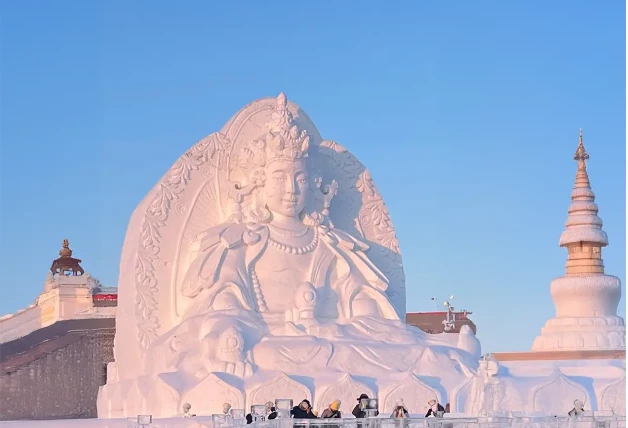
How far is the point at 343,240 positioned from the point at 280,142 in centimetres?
180

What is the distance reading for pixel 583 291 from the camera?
30219 millimetres

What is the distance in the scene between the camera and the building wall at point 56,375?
1166 inches

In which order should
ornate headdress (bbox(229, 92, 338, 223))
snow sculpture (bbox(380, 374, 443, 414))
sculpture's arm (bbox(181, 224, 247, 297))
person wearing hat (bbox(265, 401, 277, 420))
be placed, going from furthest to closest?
ornate headdress (bbox(229, 92, 338, 223)) → sculpture's arm (bbox(181, 224, 247, 297)) → snow sculpture (bbox(380, 374, 443, 414)) → person wearing hat (bbox(265, 401, 277, 420))

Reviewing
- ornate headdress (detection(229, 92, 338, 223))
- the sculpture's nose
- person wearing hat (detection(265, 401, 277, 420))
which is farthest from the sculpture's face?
person wearing hat (detection(265, 401, 277, 420))

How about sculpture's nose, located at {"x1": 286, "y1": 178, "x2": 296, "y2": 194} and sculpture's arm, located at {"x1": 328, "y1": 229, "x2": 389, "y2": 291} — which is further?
sculpture's arm, located at {"x1": 328, "y1": 229, "x2": 389, "y2": 291}

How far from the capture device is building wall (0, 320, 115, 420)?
97.1ft

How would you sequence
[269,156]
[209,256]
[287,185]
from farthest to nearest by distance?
[269,156]
[287,185]
[209,256]

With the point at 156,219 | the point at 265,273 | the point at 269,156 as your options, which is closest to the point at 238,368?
the point at 265,273

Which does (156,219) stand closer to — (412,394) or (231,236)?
(231,236)

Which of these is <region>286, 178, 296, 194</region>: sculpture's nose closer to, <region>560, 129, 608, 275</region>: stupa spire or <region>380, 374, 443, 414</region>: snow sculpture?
<region>380, 374, 443, 414</region>: snow sculpture

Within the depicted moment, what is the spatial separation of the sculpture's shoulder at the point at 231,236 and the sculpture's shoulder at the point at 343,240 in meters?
0.99

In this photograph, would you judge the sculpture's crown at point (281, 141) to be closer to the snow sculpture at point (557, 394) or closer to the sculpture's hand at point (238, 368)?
the sculpture's hand at point (238, 368)

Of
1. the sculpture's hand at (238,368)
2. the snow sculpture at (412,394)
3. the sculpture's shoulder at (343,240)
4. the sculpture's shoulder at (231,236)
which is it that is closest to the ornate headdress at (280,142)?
the sculpture's shoulder at (231,236)

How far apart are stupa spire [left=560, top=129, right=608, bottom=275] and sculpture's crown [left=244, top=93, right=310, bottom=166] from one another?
1062 cm
